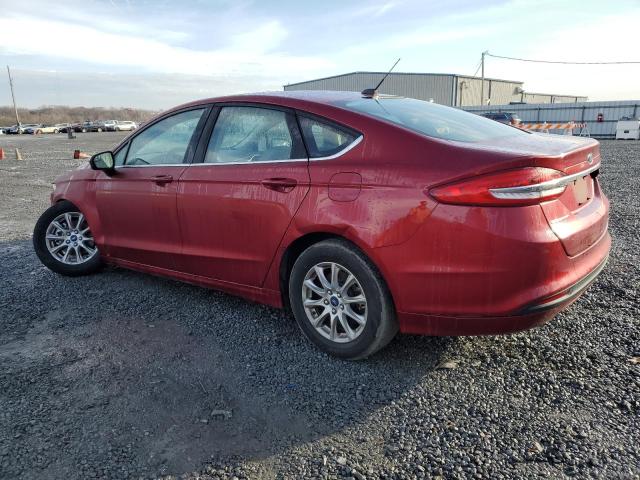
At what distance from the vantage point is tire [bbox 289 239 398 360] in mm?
2832

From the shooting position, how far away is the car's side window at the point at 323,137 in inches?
117

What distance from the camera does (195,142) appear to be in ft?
12.5

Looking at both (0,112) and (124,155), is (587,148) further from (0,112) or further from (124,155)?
(0,112)

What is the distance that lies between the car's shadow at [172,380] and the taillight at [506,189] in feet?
3.65

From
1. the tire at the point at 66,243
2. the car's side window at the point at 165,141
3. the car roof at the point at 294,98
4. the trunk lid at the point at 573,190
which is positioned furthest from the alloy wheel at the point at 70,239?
the trunk lid at the point at 573,190

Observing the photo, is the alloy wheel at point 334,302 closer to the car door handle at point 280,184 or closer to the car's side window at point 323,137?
the car door handle at point 280,184

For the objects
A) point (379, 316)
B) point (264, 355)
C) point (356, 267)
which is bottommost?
point (264, 355)

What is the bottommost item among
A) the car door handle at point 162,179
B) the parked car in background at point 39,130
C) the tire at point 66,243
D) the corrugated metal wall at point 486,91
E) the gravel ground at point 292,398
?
the gravel ground at point 292,398

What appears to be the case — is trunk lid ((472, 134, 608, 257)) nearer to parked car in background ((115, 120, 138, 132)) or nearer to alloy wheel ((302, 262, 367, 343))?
alloy wheel ((302, 262, 367, 343))

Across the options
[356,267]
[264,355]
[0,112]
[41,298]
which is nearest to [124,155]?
[41,298]

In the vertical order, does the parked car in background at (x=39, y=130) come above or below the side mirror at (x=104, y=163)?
below

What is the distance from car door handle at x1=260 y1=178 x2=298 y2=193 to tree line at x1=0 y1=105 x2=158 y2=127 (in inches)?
4123

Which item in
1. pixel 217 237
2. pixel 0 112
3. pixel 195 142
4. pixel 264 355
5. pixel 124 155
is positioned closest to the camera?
pixel 264 355

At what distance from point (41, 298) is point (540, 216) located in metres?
4.00
